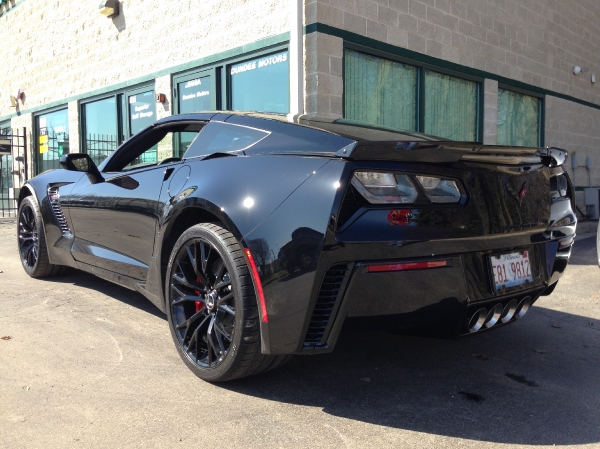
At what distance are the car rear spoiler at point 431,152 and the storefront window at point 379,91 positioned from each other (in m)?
4.64

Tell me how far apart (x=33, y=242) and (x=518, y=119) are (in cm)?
917

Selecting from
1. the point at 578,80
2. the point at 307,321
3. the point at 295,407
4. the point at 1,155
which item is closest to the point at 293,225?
the point at 307,321

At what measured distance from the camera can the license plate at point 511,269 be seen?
2603 mm

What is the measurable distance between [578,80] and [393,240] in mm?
12482

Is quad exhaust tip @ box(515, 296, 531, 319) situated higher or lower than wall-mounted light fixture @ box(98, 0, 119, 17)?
lower

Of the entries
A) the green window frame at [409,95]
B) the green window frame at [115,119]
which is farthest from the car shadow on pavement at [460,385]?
the green window frame at [115,119]

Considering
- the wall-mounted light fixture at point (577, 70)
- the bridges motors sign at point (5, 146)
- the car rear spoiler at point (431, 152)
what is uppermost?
the wall-mounted light fixture at point (577, 70)

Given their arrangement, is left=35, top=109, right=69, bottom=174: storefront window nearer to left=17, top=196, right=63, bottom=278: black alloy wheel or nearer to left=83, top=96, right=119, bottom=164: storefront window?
left=83, top=96, right=119, bottom=164: storefront window

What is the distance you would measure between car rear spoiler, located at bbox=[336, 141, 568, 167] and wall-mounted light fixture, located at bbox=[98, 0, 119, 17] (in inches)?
359

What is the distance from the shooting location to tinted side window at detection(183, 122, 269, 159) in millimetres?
2902

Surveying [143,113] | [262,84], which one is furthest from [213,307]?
[143,113]

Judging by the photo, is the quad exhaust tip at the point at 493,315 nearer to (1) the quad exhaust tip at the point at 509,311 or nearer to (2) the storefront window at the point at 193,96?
(1) the quad exhaust tip at the point at 509,311

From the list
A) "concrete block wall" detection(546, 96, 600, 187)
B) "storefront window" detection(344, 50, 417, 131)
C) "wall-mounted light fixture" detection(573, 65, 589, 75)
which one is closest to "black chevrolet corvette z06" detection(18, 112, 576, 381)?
"storefront window" detection(344, 50, 417, 131)

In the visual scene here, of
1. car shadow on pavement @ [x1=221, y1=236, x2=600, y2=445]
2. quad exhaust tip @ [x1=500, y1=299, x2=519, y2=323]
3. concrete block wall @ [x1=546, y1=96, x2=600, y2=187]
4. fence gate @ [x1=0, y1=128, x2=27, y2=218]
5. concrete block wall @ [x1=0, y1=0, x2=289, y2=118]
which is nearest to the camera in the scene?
car shadow on pavement @ [x1=221, y1=236, x2=600, y2=445]
